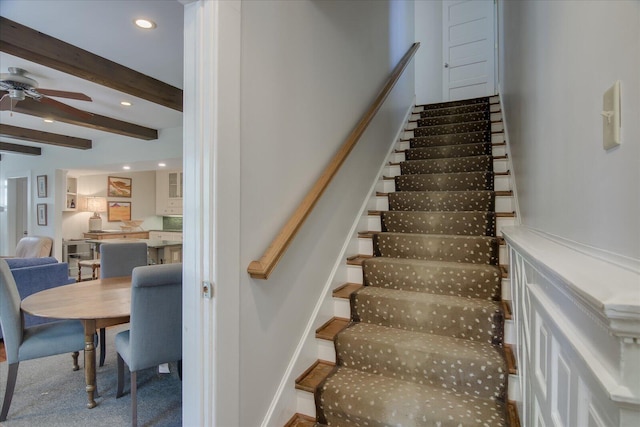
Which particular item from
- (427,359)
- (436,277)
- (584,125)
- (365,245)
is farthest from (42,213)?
(584,125)

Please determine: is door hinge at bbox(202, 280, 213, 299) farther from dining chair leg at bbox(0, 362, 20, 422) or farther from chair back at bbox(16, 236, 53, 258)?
chair back at bbox(16, 236, 53, 258)

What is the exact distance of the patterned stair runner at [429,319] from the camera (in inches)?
57.6

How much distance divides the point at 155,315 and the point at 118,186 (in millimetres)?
7496

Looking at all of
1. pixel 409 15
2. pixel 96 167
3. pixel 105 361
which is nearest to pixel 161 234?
pixel 96 167

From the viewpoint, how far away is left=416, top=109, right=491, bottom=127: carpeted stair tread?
11.8 feet

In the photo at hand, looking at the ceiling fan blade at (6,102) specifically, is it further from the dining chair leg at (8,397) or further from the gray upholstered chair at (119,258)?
the dining chair leg at (8,397)

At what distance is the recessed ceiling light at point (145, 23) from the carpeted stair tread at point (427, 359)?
2.48 m

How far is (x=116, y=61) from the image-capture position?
9.61ft

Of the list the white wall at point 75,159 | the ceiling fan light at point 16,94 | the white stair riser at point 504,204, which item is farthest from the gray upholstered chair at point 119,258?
the white stair riser at point 504,204

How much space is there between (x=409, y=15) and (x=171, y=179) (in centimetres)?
684

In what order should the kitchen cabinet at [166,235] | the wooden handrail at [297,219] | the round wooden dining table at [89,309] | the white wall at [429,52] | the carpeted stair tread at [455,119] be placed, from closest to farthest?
the wooden handrail at [297,219]
the round wooden dining table at [89,309]
the carpeted stair tread at [455,119]
the white wall at [429,52]
the kitchen cabinet at [166,235]

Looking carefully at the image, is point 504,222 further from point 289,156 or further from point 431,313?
point 289,156

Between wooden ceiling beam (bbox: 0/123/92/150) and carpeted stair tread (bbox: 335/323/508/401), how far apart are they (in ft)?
19.5

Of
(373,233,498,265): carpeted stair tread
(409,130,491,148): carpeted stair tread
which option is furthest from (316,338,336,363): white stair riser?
(409,130,491,148): carpeted stair tread
